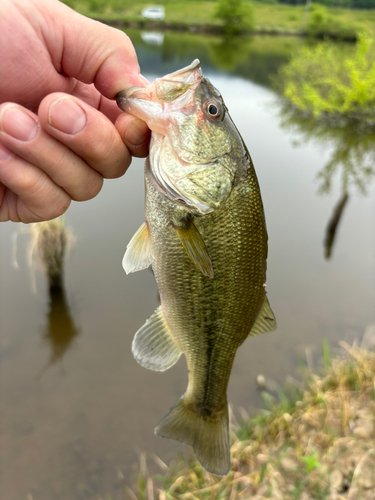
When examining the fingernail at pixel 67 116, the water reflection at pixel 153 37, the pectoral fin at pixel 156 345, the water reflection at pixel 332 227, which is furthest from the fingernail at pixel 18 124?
the water reflection at pixel 153 37

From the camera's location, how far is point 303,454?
10.6ft

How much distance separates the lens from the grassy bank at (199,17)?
41603 mm

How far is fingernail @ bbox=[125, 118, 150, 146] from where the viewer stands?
163 cm

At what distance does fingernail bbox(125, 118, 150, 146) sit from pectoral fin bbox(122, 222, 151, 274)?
1.35ft

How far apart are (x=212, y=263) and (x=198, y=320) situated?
0.35 metres

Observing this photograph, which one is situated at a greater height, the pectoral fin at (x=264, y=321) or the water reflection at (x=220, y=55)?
the pectoral fin at (x=264, y=321)

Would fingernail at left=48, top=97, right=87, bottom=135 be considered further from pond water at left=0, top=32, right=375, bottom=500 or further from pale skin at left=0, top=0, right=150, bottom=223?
pond water at left=0, top=32, right=375, bottom=500

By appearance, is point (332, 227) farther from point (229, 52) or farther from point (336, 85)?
point (229, 52)

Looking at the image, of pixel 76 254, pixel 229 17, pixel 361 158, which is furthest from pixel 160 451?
pixel 229 17

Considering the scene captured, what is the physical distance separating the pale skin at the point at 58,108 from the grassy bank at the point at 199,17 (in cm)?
4467

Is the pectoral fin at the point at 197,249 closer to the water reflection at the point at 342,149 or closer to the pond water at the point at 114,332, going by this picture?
the pond water at the point at 114,332

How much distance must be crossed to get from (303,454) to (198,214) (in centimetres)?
288

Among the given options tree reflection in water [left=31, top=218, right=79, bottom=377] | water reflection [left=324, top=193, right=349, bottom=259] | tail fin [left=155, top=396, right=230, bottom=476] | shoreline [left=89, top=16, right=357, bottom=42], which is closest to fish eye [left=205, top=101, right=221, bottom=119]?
tail fin [left=155, top=396, right=230, bottom=476]

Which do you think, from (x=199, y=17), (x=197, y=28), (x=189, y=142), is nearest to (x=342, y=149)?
(x=189, y=142)
